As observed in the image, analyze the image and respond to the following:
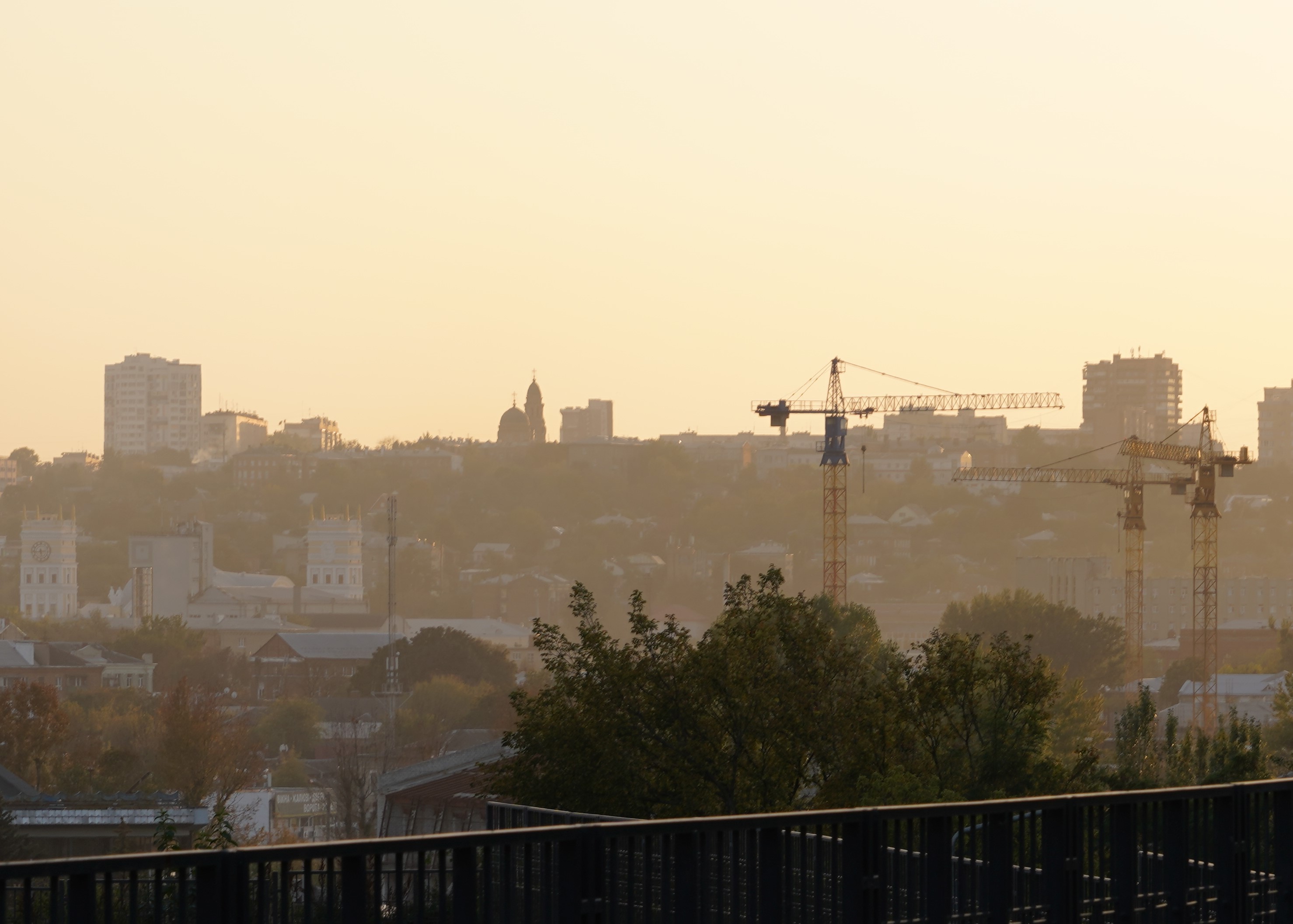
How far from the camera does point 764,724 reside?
872 inches

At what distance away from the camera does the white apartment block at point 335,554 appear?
19062 cm

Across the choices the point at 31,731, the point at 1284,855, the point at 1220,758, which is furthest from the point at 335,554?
the point at 1284,855

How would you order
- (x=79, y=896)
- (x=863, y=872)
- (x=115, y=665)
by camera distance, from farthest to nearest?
(x=115, y=665) → (x=863, y=872) → (x=79, y=896)

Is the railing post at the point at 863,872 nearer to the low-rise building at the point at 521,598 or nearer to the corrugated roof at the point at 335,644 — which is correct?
the corrugated roof at the point at 335,644

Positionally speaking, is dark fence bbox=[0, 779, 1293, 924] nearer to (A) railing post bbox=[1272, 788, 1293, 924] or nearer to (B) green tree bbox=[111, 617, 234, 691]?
(A) railing post bbox=[1272, 788, 1293, 924]

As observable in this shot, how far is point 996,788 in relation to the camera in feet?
76.2

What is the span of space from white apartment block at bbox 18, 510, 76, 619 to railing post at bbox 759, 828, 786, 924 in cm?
18345

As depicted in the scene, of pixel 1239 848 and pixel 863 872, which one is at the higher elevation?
→ pixel 863 872

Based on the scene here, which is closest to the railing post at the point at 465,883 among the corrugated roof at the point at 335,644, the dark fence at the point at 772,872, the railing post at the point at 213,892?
the dark fence at the point at 772,872

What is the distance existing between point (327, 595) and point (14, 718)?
11049cm

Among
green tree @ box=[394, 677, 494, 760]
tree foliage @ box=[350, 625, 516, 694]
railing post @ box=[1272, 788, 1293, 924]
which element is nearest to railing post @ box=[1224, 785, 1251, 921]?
railing post @ box=[1272, 788, 1293, 924]

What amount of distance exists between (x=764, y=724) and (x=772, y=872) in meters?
16.2

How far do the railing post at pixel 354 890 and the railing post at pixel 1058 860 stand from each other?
2.91m

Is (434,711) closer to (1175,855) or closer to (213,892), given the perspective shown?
(1175,855)
